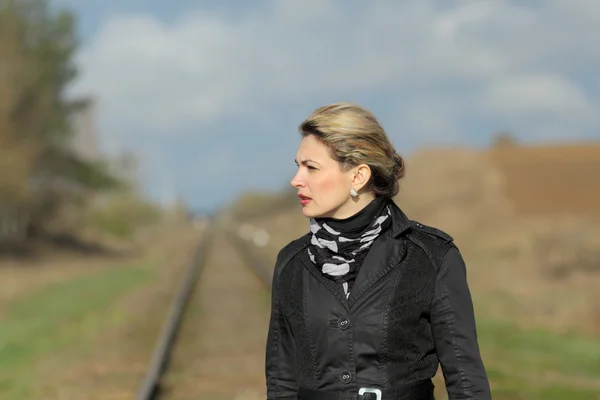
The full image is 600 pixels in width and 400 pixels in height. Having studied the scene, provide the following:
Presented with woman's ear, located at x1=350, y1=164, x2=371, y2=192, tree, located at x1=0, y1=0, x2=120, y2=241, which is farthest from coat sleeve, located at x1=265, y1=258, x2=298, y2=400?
tree, located at x1=0, y1=0, x2=120, y2=241

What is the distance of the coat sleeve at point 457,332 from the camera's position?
86.7 inches

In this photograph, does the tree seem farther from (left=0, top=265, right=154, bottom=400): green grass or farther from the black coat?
the black coat

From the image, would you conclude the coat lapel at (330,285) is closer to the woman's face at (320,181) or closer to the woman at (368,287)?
the woman at (368,287)

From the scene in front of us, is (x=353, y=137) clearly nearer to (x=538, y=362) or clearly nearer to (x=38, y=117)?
(x=538, y=362)

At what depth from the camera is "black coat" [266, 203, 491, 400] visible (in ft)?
7.23

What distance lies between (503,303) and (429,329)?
12179mm

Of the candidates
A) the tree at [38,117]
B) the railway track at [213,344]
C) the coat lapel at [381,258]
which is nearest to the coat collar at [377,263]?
the coat lapel at [381,258]

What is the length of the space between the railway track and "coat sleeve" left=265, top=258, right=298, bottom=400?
16.1 ft

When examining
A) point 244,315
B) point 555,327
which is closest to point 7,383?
point 244,315

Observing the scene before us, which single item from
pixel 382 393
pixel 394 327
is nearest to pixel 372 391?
pixel 382 393

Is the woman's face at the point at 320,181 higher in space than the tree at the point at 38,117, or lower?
lower

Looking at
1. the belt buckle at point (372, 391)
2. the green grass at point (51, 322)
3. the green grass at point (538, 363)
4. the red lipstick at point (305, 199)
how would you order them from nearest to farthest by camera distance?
the belt buckle at point (372, 391) → the red lipstick at point (305, 199) → the green grass at point (538, 363) → the green grass at point (51, 322)

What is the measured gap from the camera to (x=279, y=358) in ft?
7.88

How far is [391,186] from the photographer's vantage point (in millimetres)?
2297
